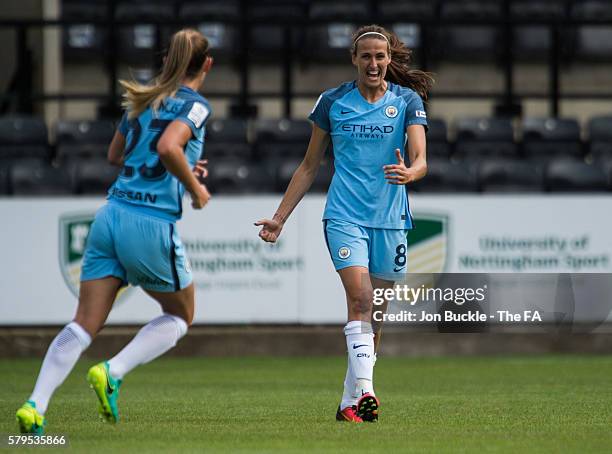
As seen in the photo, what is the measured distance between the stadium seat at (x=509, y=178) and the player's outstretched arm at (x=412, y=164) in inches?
276

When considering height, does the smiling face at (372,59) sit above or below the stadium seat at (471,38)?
below

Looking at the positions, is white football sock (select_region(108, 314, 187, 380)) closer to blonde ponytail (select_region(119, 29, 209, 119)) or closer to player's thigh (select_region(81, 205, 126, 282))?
player's thigh (select_region(81, 205, 126, 282))

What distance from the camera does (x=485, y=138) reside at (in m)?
16.6

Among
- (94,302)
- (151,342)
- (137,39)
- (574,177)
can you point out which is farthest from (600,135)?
(94,302)

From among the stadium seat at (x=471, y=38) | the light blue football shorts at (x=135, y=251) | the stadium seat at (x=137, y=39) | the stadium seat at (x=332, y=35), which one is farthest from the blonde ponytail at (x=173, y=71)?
the stadium seat at (x=471, y=38)

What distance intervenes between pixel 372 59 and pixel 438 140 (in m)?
8.34

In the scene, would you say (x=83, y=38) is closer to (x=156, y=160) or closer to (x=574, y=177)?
(x=574, y=177)

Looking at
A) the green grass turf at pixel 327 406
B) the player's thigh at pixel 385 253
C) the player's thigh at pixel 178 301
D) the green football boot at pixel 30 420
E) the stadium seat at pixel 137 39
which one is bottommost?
the green grass turf at pixel 327 406

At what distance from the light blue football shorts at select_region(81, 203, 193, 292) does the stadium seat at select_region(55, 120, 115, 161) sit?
9145mm

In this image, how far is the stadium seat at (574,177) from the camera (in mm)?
15008

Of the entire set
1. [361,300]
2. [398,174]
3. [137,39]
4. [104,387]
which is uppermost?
[137,39]

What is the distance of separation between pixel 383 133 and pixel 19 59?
389 inches

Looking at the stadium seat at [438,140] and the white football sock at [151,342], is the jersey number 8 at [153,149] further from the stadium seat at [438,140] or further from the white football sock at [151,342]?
the stadium seat at [438,140]

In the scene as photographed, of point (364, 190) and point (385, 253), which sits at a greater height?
point (364, 190)
